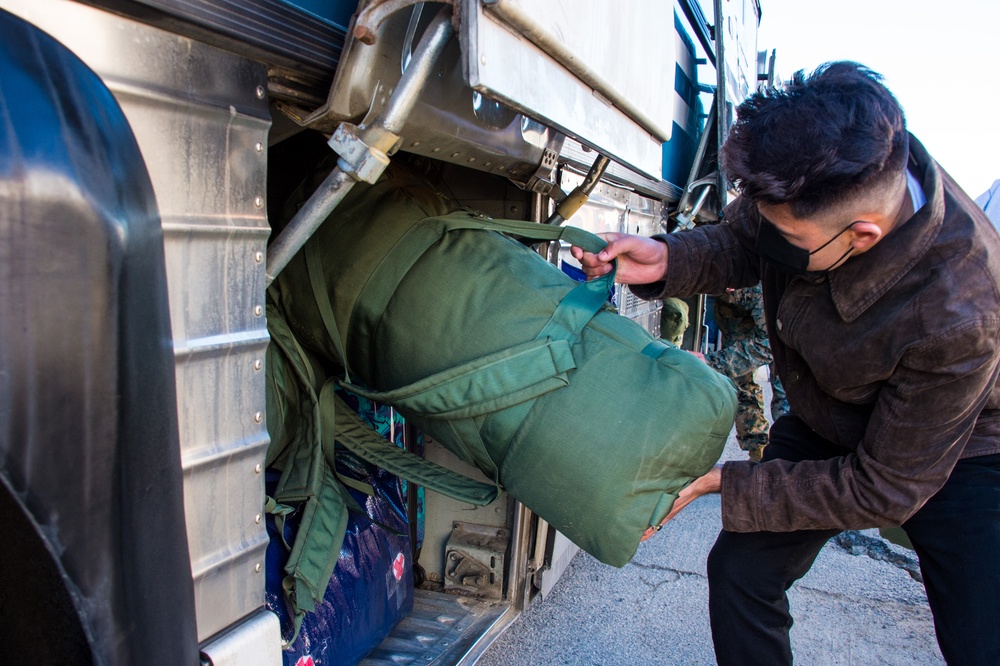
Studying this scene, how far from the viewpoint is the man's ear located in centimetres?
133

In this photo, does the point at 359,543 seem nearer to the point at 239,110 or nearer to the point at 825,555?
the point at 239,110

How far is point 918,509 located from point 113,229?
153cm

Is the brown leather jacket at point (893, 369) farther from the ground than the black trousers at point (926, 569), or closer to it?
farther from the ground

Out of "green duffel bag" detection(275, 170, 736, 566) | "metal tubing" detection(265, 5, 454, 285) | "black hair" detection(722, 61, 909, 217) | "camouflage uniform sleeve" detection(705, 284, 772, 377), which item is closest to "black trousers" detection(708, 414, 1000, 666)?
"green duffel bag" detection(275, 170, 736, 566)

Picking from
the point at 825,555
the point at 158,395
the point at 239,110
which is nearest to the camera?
the point at 158,395

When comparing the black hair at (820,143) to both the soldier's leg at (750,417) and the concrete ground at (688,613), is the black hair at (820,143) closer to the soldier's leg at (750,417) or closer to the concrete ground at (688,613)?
the concrete ground at (688,613)

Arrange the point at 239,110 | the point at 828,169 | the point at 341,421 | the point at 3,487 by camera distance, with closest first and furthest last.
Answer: the point at 3,487 → the point at 239,110 → the point at 828,169 → the point at 341,421

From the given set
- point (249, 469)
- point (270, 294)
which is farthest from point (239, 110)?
point (270, 294)

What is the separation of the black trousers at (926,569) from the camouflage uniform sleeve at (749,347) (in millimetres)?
1966

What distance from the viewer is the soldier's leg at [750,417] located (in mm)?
4145

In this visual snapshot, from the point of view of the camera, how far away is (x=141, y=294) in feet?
2.33

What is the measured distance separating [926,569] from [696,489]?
0.52 meters

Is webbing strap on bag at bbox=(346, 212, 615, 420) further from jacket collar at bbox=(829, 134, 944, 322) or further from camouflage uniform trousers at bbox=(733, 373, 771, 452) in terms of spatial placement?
camouflage uniform trousers at bbox=(733, 373, 771, 452)

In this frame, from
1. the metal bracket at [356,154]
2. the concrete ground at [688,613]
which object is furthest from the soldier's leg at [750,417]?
the metal bracket at [356,154]
